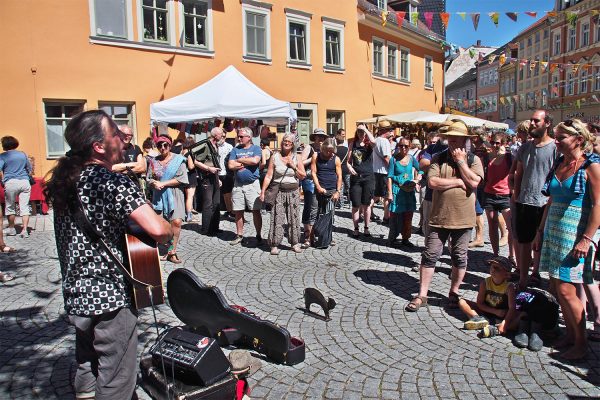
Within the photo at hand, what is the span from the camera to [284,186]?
750 centimetres

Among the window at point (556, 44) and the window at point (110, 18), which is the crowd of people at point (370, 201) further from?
the window at point (556, 44)

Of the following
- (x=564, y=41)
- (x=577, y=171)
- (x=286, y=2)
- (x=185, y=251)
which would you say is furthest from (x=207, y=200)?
(x=564, y=41)

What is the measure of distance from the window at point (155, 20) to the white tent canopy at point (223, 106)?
309 centimetres

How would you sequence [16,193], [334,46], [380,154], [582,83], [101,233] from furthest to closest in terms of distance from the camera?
[582,83] → [334,46] → [380,154] → [16,193] → [101,233]

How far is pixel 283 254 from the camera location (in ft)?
24.8

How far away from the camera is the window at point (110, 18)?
13.0 meters

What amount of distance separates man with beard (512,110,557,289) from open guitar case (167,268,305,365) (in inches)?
111

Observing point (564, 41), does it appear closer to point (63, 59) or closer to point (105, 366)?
point (63, 59)

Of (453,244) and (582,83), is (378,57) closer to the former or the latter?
(453,244)

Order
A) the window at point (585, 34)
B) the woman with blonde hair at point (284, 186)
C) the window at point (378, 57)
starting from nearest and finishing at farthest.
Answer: the woman with blonde hair at point (284, 186), the window at point (378, 57), the window at point (585, 34)

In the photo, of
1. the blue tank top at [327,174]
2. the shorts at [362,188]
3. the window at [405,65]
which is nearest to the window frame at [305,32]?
the window at [405,65]

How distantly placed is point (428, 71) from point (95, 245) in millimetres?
25880

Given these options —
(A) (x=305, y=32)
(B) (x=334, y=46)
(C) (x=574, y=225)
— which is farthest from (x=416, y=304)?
(B) (x=334, y=46)

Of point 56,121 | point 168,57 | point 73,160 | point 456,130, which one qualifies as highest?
point 168,57
